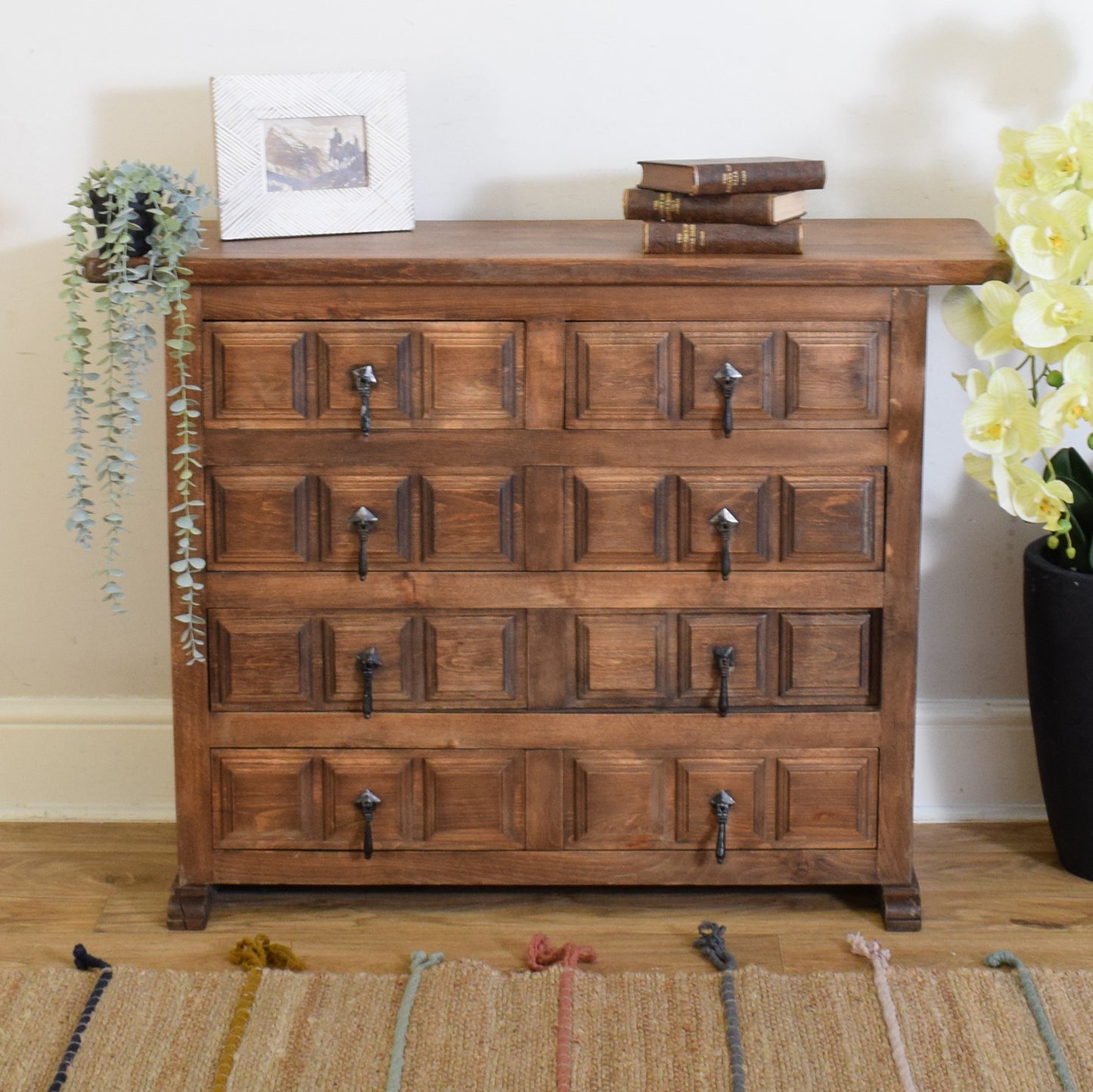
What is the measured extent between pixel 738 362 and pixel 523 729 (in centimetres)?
60

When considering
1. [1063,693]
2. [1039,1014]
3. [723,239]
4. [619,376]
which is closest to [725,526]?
[619,376]

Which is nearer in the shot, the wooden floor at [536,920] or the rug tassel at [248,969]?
the rug tassel at [248,969]

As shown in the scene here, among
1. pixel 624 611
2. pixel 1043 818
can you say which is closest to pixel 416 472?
pixel 624 611

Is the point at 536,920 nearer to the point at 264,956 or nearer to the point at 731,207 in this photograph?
the point at 264,956

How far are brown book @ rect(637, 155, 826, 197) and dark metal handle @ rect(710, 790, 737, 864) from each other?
0.83 meters

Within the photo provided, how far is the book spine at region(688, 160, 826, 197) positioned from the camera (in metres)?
1.93

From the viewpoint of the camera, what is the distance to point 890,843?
83.9 inches

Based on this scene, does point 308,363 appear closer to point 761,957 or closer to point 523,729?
point 523,729

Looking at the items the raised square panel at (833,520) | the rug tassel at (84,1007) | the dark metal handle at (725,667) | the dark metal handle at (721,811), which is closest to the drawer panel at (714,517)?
the raised square panel at (833,520)

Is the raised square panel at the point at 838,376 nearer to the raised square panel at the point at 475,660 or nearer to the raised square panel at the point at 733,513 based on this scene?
the raised square panel at the point at 733,513

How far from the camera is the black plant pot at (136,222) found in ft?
6.17

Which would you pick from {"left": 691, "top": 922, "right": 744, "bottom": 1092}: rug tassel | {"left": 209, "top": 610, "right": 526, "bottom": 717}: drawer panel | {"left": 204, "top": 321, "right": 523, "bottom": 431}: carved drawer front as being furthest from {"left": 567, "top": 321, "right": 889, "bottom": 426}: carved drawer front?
{"left": 691, "top": 922, "right": 744, "bottom": 1092}: rug tassel

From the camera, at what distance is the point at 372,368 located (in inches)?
77.6

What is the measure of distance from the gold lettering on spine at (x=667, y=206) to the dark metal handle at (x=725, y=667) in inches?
23.4
